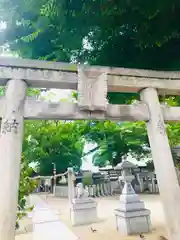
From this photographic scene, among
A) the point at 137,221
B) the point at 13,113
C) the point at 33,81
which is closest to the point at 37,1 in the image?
the point at 33,81

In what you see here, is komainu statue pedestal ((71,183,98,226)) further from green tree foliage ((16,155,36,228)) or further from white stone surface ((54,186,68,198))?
white stone surface ((54,186,68,198))

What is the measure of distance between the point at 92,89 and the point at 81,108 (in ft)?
0.98

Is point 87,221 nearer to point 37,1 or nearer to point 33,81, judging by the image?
point 33,81

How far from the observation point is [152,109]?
2682 millimetres

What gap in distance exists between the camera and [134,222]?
14.2 feet

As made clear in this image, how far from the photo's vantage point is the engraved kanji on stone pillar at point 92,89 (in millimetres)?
2441

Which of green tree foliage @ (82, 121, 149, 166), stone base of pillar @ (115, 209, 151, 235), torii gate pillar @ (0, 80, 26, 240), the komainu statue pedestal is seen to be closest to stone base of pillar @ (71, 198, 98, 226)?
the komainu statue pedestal

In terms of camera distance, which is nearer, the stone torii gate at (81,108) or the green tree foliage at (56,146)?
the stone torii gate at (81,108)

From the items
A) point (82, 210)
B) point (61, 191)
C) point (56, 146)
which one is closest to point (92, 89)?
point (82, 210)

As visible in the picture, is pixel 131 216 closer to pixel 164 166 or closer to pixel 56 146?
pixel 164 166

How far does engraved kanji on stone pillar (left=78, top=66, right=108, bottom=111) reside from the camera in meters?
2.44

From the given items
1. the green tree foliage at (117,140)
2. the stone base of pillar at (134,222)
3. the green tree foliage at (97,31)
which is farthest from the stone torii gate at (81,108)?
the green tree foliage at (117,140)

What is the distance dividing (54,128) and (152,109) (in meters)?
10.5

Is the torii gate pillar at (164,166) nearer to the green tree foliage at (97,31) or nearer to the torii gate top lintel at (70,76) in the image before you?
the torii gate top lintel at (70,76)
